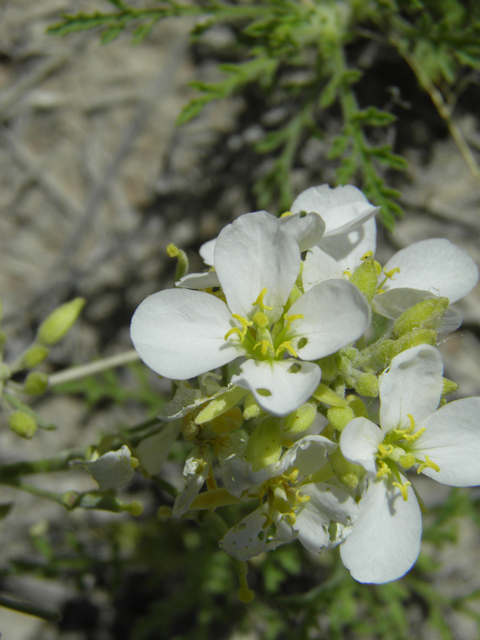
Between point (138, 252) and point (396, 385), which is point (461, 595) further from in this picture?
point (138, 252)

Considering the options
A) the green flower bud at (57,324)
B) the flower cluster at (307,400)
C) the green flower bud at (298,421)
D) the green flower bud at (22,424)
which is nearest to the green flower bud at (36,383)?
the green flower bud at (22,424)

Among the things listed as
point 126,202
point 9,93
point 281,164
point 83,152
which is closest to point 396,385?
point 281,164

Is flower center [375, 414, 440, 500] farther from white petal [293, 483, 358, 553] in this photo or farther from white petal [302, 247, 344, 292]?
white petal [302, 247, 344, 292]

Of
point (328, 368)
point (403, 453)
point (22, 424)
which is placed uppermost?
point (328, 368)

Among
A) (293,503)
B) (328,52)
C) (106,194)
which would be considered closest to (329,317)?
(293,503)

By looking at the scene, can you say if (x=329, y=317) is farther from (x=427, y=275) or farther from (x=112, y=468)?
(x=112, y=468)

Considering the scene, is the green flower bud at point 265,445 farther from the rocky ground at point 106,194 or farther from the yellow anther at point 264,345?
the rocky ground at point 106,194
